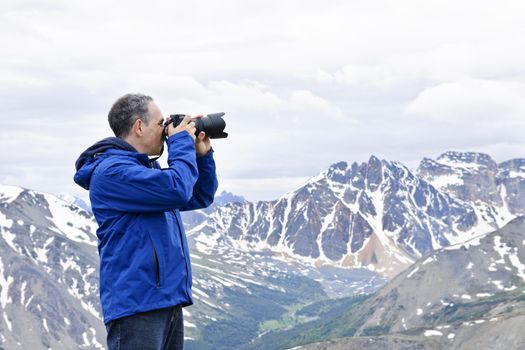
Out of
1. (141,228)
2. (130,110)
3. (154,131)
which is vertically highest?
(130,110)

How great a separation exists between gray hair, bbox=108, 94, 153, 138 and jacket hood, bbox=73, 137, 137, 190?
294 mm

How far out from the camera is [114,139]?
1237 cm

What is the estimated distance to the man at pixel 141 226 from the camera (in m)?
11.4

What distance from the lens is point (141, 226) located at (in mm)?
11664

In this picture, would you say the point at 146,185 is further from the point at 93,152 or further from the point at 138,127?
the point at 93,152

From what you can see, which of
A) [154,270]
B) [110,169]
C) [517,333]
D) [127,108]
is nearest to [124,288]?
[154,270]

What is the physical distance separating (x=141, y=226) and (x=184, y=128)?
171 cm

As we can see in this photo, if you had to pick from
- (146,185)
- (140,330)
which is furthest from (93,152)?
(140,330)

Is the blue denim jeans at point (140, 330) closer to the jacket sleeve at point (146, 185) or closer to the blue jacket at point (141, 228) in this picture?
the blue jacket at point (141, 228)

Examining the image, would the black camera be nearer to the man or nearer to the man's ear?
the man

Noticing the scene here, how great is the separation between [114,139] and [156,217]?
1.48 metres

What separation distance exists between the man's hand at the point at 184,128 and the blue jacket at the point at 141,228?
4.6 inches

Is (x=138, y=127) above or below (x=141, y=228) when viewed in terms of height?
above

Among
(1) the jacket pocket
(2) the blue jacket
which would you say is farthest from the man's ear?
(1) the jacket pocket
